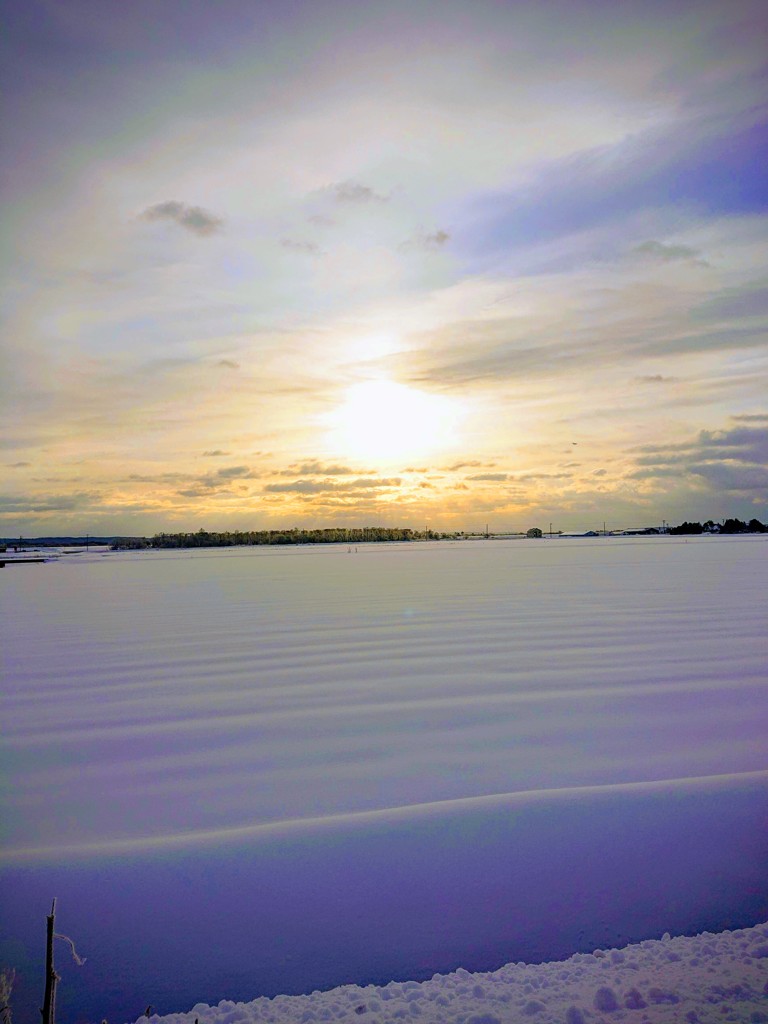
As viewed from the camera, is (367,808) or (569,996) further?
(367,808)

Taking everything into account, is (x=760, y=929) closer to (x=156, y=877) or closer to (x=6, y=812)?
(x=156, y=877)

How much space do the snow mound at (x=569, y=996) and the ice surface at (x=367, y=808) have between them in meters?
0.13

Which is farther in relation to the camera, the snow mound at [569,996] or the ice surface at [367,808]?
the ice surface at [367,808]

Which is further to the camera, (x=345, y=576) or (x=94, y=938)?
(x=345, y=576)

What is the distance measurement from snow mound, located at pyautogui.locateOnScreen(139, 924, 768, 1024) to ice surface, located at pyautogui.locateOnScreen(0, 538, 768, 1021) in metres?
0.13

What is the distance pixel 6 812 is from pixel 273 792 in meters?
1.90

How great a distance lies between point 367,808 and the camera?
520 cm

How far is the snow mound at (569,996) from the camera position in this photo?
3.04 metres

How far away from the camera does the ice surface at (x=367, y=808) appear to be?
3.70 m

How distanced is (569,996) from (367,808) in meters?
2.21

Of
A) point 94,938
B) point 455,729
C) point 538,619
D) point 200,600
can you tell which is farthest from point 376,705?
point 200,600

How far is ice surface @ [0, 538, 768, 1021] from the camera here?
145 inches

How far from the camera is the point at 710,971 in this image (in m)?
3.32

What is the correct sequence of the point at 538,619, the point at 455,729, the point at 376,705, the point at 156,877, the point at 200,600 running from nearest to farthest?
1. the point at 156,877
2. the point at 455,729
3. the point at 376,705
4. the point at 538,619
5. the point at 200,600
